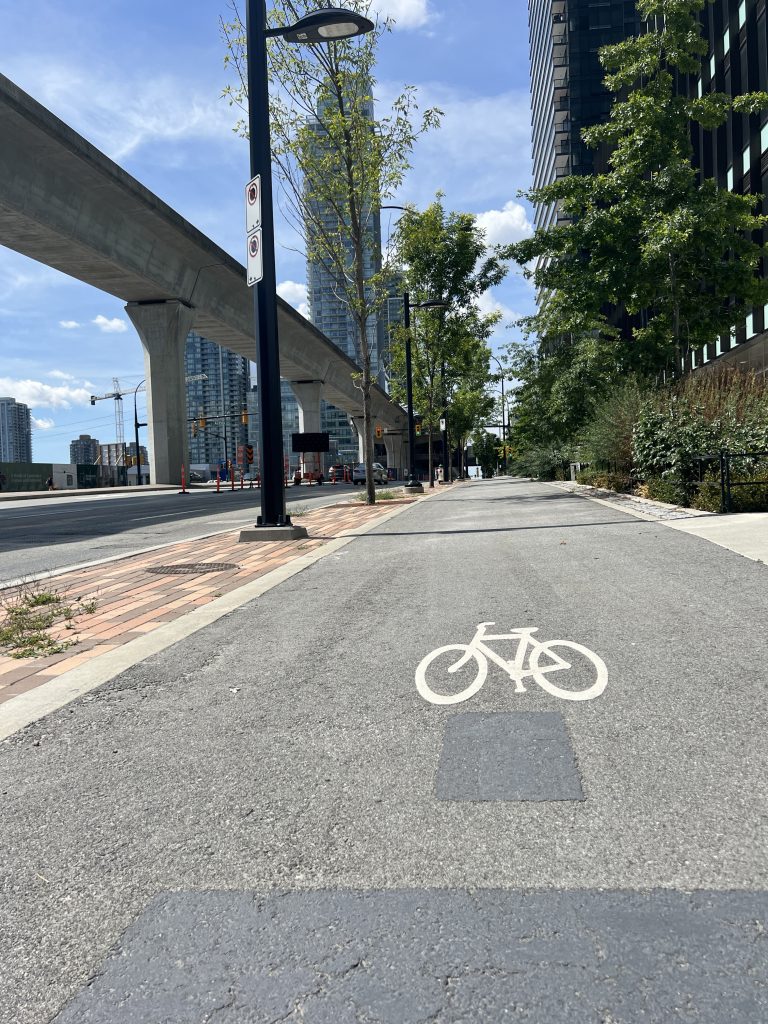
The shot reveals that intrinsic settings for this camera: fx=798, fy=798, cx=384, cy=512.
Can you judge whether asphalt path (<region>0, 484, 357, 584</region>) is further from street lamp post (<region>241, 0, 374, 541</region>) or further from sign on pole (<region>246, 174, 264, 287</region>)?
sign on pole (<region>246, 174, 264, 287</region>)

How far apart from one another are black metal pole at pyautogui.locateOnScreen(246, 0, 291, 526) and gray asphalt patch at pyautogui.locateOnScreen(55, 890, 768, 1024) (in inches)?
377

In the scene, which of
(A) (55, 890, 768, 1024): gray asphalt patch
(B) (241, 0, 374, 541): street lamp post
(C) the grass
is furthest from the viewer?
(B) (241, 0, 374, 541): street lamp post

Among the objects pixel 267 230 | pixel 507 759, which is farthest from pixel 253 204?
pixel 507 759

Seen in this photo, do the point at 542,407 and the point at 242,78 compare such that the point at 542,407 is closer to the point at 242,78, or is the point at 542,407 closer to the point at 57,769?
the point at 242,78

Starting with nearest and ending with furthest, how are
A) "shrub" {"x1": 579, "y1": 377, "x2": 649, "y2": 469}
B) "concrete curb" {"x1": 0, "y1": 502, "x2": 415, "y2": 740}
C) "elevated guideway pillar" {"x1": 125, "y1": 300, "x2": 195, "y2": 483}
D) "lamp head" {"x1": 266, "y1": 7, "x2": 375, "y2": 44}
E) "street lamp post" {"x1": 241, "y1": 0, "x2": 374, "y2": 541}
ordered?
"concrete curb" {"x1": 0, "y1": 502, "x2": 415, "y2": 740}, "lamp head" {"x1": 266, "y1": 7, "x2": 375, "y2": 44}, "street lamp post" {"x1": 241, "y1": 0, "x2": 374, "y2": 541}, "shrub" {"x1": 579, "y1": 377, "x2": 649, "y2": 469}, "elevated guideway pillar" {"x1": 125, "y1": 300, "x2": 195, "y2": 483}

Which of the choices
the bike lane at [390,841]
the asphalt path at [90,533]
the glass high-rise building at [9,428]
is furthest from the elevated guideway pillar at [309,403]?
the glass high-rise building at [9,428]

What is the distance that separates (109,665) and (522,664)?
7.81 feet

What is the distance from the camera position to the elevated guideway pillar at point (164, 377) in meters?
42.1

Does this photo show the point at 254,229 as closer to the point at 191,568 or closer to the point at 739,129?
the point at 191,568

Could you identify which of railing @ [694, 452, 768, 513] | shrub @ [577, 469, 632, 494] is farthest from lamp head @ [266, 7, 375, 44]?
shrub @ [577, 469, 632, 494]

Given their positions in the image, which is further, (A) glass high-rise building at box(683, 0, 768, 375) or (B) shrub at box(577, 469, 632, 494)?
(A) glass high-rise building at box(683, 0, 768, 375)

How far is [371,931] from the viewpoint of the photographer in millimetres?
2072

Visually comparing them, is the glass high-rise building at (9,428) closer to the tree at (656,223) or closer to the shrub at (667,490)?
the tree at (656,223)

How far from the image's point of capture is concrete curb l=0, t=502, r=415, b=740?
3877 mm
